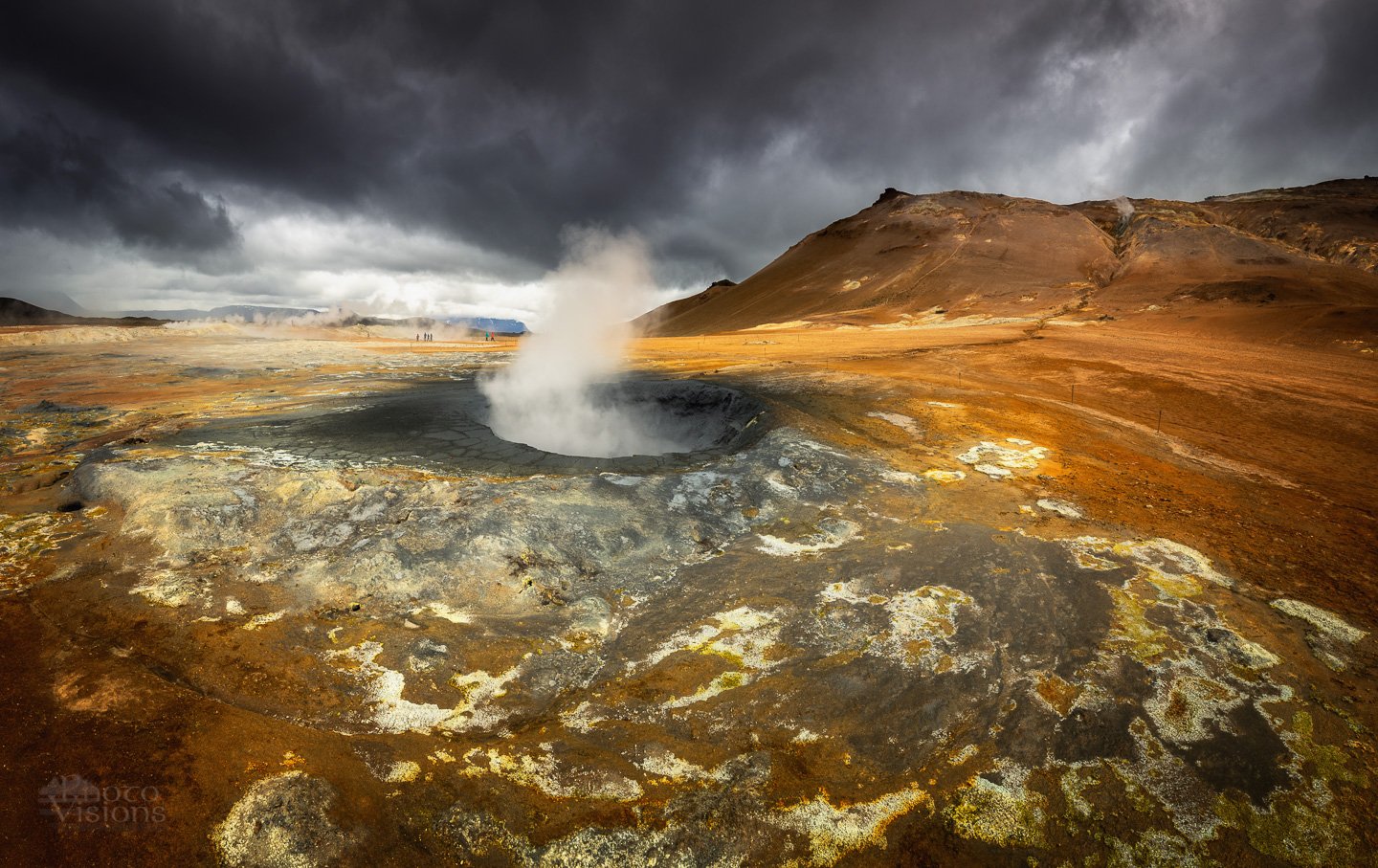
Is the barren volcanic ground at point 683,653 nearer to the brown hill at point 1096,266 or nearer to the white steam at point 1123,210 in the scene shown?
the brown hill at point 1096,266

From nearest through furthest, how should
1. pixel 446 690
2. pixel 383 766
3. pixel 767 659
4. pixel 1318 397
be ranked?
pixel 383 766 → pixel 446 690 → pixel 767 659 → pixel 1318 397

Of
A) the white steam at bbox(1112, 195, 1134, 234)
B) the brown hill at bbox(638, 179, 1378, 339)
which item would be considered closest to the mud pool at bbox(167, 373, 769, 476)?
the brown hill at bbox(638, 179, 1378, 339)

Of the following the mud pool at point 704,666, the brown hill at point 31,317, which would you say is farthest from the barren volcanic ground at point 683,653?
the brown hill at point 31,317

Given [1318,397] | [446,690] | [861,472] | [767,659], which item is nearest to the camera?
[446,690]

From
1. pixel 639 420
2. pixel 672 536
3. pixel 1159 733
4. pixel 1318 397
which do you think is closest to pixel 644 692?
pixel 672 536

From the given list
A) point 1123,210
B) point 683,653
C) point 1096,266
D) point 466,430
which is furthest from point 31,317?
point 1123,210

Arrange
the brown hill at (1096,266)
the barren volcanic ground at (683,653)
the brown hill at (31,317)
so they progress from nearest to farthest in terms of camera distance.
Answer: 1. the barren volcanic ground at (683,653)
2. the brown hill at (1096,266)
3. the brown hill at (31,317)

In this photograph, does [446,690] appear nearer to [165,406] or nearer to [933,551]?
[933,551]
